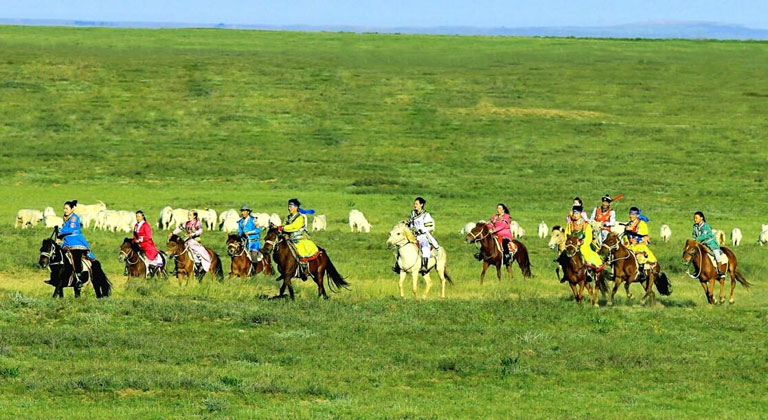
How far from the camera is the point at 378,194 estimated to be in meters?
55.3

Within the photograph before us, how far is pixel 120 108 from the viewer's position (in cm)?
7838

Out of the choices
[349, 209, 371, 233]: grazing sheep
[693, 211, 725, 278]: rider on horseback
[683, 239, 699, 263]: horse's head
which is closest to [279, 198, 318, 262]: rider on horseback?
[683, 239, 699, 263]: horse's head

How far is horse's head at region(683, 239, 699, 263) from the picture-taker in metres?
25.9

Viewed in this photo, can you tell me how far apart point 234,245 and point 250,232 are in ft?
1.59

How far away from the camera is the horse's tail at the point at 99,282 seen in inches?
934

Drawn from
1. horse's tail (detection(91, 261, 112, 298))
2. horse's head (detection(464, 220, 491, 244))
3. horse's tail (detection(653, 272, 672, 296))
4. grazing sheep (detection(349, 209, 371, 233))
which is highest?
grazing sheep (detection(349, 209, 371, 233))

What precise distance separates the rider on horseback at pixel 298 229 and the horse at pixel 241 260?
3.32 m

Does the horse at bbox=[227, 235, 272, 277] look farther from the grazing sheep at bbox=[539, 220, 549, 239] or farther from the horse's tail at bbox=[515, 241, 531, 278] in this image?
the grazing sheep at bbox=[539, 220, 549, 239]

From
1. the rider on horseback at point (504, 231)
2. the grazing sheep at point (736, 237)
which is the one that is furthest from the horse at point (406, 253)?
the grazing sheep at point (736, 237)

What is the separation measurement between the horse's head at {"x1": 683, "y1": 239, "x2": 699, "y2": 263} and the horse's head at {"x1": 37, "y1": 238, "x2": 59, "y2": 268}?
13187 millimetres

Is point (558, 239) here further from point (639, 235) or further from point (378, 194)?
point (378, 194)

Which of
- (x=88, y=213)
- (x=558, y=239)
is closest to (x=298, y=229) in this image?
(x=558, y=239)

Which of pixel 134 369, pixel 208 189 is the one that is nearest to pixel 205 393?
pixel 134 369

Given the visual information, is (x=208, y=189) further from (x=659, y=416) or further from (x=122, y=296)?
(x=659, y=416)
